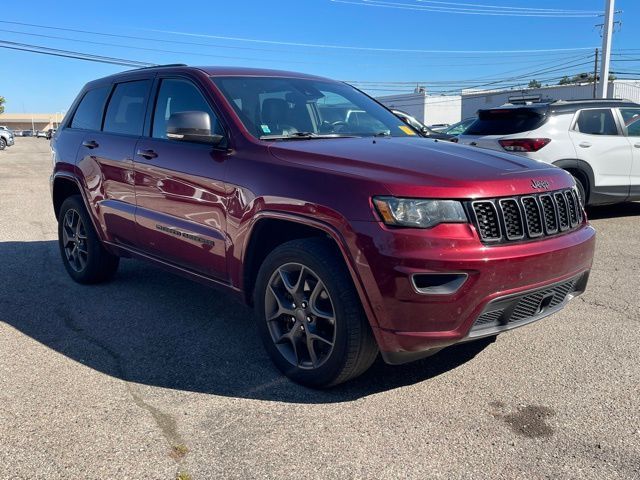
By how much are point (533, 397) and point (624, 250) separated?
4344 millimetres

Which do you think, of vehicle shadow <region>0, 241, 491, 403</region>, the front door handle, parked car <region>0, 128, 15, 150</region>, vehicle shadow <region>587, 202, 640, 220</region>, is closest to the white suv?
vehicle shadow <region>587, 202, 640, 220</region>

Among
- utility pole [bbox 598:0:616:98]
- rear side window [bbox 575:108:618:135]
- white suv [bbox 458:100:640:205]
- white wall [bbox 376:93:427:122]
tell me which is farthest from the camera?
white wall [bbox 376:93:427:122]

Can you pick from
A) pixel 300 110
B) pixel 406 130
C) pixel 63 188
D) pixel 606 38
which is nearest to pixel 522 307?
pixel 406 130

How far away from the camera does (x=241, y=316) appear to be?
4836mm

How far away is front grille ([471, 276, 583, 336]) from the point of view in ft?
10.2

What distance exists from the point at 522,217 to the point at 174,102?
107 inches

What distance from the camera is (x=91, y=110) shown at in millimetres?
5691

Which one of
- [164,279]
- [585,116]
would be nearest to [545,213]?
[164,279]

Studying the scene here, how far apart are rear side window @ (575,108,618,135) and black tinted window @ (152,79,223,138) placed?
611 cm

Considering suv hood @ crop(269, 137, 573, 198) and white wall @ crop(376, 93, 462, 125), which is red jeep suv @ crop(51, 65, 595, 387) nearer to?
suv hood @ crop(269, 137, 573, 198)

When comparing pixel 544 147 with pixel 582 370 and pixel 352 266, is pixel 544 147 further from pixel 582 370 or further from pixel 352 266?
pixel 352 266

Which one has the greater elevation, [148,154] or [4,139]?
[148,154]

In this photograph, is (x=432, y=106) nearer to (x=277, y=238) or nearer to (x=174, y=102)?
(x=174, y=102)

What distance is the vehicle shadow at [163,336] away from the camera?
142 inches
